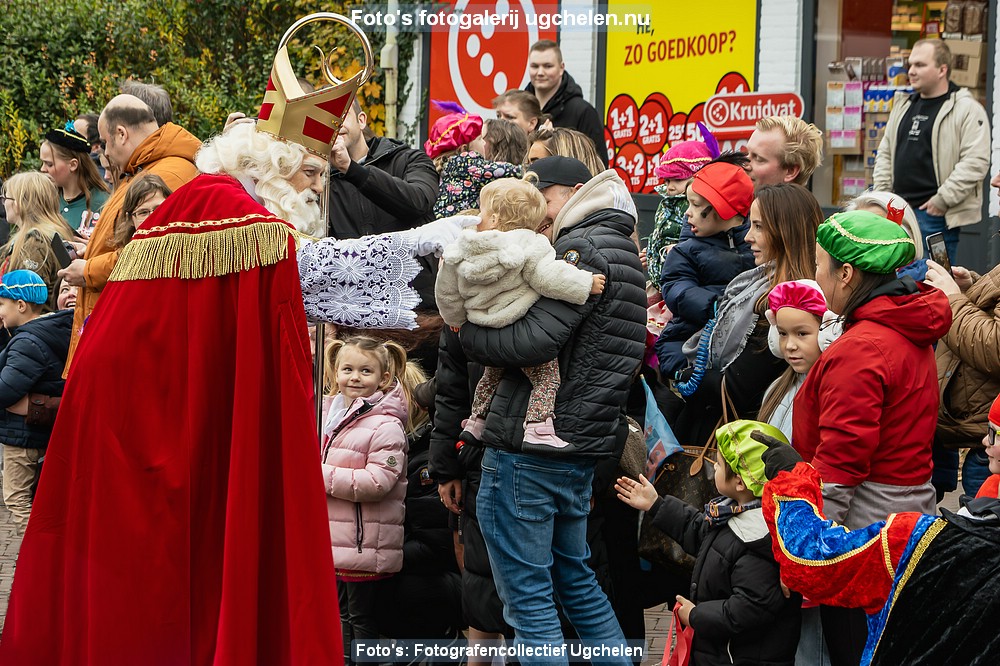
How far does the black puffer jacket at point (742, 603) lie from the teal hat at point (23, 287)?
466 centimetres

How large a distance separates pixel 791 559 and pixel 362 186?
3162 mm

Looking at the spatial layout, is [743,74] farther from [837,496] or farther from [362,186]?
[837,496]

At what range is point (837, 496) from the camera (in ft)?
14.0

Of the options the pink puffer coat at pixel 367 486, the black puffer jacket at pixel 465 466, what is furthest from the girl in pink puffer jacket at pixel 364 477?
the black puffer jacket at pixel 465 466

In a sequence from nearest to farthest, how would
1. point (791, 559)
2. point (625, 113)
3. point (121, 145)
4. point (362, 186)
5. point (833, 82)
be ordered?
point (791, 559), point (362, 186), point (121, 145), point (833, 82), point (625, 113)

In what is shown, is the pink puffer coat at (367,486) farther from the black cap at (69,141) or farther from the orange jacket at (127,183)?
the black cap at (69,141)

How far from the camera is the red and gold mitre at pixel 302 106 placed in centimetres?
440

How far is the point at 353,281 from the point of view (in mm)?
4574

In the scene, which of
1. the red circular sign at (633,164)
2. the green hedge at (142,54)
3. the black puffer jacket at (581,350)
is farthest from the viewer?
the green hedge at (142,54)

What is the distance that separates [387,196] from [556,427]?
5.91 feet

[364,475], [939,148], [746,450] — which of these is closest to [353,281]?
[364,475]

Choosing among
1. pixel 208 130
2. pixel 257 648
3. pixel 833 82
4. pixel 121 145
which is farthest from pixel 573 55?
pixel 257 648

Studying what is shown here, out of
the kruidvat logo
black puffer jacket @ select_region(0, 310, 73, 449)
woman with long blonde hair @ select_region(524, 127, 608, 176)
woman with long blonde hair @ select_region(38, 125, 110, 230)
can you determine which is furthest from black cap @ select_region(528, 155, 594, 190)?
the kruidvat logo

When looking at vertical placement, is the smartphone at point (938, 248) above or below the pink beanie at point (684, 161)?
below
